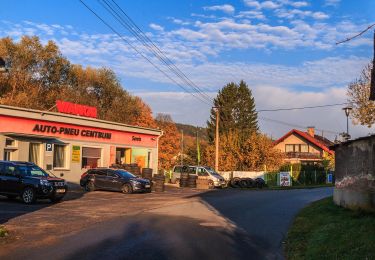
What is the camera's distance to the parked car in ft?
133

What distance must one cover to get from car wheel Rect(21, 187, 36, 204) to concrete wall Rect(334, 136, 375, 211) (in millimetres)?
12523

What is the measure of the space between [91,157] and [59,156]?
3552 mm

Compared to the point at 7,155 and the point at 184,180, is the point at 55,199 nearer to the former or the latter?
the point at 7,155

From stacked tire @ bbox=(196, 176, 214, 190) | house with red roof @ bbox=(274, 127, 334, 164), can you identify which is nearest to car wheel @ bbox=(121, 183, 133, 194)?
stacked tire @ bbox=(196, 176, 214, 190)

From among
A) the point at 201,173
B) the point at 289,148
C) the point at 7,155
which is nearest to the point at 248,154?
the point at 201,173

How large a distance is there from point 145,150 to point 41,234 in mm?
30527

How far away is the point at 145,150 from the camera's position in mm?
42688

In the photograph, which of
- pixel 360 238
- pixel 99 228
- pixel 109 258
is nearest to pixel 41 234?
pixel 99 228

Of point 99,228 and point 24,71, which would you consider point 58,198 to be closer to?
point 99,228

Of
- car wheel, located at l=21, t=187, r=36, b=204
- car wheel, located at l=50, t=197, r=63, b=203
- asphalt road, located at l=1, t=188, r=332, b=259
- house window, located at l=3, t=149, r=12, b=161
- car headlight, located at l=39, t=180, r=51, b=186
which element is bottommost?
asphalt road, located at l=1, t=188, r=332, b=259

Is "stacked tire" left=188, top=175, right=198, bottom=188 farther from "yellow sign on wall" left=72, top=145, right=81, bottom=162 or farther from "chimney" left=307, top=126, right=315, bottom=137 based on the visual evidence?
"chimney" left=307, top=126, right=315, bottom=137

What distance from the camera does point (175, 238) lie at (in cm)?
1184

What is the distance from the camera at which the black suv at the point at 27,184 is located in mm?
20328

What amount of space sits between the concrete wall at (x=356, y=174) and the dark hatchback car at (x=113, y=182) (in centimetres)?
1337
